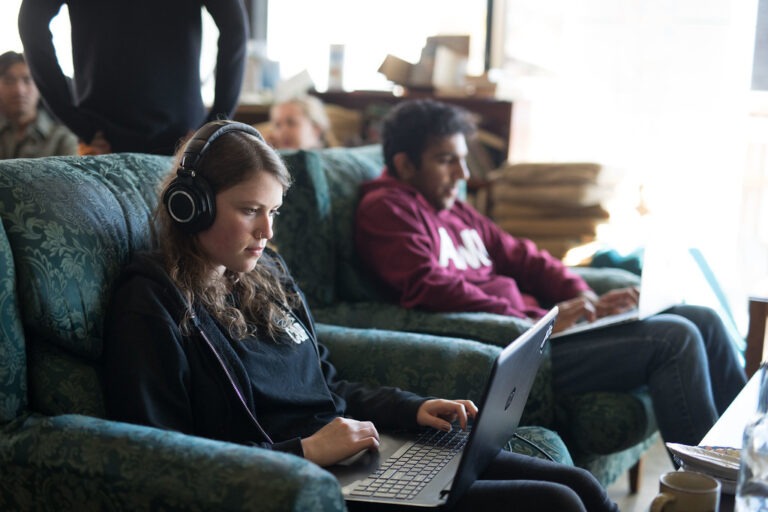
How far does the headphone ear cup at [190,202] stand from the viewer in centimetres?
141

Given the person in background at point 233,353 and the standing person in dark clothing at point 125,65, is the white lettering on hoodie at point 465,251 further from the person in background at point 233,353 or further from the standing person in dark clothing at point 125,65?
the person in background at point 233,353

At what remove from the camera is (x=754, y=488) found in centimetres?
114

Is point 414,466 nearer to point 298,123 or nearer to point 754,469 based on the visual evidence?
point 754,469

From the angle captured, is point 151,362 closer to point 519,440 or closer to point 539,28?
point 519,440

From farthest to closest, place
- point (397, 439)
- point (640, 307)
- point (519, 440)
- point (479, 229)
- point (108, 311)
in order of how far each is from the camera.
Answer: point (479, 229) → point (640, 307) → point (519, 440) → point (397, 439) → point (108, 311)

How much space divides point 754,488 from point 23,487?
0.97 m

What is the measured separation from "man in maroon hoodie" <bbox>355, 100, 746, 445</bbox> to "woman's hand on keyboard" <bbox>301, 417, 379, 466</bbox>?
0.85 meters

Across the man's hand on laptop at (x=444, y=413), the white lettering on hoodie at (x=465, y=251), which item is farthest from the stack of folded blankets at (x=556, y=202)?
the man's hand on laptop at (x=444, y=413)

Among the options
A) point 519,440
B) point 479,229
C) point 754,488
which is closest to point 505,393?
point 754,488

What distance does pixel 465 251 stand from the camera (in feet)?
8.39

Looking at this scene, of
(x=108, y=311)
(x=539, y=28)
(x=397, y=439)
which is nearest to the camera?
(x=108, y=311)

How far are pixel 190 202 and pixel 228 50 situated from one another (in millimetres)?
912

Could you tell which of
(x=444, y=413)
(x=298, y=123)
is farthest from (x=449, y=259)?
(x=298, y=123)

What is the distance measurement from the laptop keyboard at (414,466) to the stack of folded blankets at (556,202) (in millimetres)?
2201
